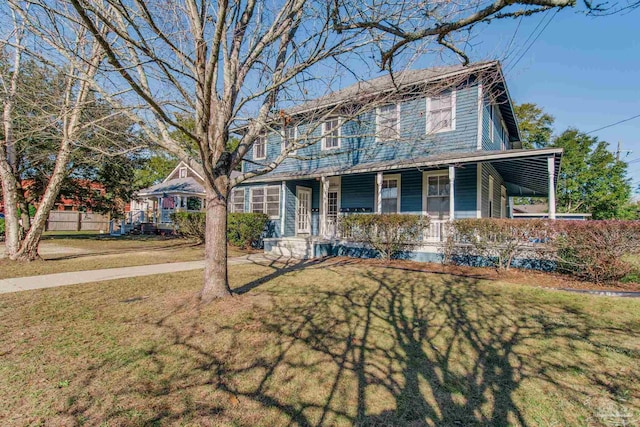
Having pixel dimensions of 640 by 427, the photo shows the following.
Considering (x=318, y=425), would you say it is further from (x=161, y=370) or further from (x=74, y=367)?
(x=74, y=367)

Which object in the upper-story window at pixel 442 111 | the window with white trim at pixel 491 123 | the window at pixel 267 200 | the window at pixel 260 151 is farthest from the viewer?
the window at pixel 260 151

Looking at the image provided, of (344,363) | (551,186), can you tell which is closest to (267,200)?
(551,186)

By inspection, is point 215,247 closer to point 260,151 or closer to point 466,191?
point 466,191

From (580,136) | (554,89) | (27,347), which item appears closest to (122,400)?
(27,347)

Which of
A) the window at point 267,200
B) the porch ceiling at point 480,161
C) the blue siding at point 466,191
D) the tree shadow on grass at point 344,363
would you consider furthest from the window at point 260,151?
the tree shadow on grass at point 344,363

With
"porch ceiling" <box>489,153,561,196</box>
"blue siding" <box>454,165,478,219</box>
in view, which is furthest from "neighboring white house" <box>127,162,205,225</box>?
"porch ceiling" <box>489,153,561,196</box>

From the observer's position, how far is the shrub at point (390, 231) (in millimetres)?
9320

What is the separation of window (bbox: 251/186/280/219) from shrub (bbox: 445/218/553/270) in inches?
319

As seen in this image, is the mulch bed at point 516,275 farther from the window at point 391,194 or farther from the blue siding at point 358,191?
the blue siding at point 358,191

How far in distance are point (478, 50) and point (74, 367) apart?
648cm

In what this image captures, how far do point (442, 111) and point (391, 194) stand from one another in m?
3.44

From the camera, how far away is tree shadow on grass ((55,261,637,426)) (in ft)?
7.86

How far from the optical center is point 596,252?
6520mm

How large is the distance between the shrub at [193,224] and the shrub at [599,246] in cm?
1395
